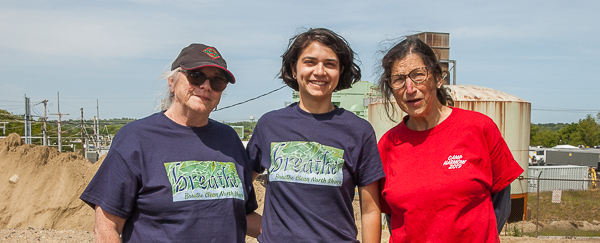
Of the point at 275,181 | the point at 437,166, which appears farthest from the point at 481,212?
the point at 275,181

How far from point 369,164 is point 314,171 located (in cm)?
36

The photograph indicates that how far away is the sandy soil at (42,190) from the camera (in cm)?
1098

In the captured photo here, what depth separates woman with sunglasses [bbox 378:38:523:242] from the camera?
8.11ft

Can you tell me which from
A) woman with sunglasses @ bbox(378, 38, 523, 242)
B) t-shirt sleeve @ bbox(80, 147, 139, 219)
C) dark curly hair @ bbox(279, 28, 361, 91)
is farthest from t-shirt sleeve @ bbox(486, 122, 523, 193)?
t-shirt sleeve @ bbox(80, 147, 139, 219)

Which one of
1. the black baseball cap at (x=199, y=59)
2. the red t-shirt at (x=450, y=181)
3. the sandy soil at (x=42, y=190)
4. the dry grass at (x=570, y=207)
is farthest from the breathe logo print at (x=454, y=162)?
the dry grass at (x=570, y=207)

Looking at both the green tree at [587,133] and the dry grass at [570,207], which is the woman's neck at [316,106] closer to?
the dry grass at [570,207]

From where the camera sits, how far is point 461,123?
2617mm

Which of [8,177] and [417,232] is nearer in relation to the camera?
[417,232]

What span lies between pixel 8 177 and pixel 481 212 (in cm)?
1324

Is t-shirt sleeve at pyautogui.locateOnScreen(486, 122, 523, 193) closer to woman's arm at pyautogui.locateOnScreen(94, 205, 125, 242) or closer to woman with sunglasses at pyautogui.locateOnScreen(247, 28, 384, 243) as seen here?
woman with sunglasses at pyautogui.locateOnScreen(247, 28, 384, 243)

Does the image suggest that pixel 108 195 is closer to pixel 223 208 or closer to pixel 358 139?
pixel 223 208

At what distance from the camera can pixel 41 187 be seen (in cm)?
1175

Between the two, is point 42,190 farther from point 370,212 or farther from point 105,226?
point 370,212

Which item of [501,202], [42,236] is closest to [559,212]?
[501,202]
